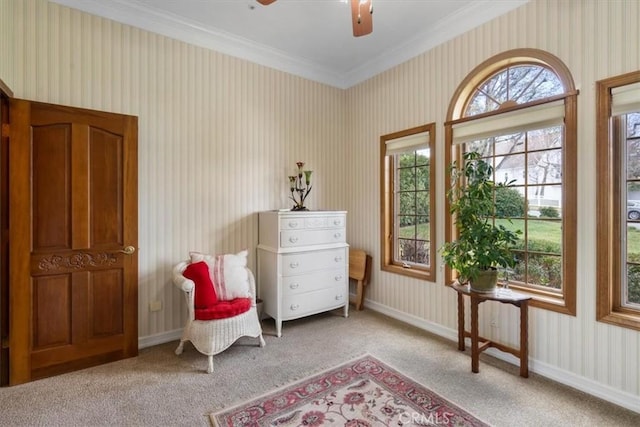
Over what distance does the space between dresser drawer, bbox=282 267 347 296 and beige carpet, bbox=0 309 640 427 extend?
1.62ft

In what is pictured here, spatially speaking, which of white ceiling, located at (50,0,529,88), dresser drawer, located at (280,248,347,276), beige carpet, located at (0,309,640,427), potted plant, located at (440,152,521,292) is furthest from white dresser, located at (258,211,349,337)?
white ceiling, located at (50,0,529,88)

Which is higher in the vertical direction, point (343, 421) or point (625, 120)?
point (625, 120)

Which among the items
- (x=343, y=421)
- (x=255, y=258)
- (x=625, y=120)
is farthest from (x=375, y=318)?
(x=625, y=120)

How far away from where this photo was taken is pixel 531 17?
96.5 inches

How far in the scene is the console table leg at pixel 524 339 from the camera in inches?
90.5

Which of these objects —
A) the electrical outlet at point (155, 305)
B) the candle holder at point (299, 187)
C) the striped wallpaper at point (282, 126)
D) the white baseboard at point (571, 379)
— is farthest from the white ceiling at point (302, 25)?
the white baseboard at point (571, 379)

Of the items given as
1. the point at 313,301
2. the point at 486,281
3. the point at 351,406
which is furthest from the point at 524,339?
the point at 313,301

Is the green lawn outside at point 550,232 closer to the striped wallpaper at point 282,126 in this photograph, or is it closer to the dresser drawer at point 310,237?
the striped wallpaper at point 282,126

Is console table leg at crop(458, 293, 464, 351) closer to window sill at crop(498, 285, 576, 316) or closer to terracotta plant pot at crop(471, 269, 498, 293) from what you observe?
terracotta plant pot at crop(471, 269, 498, 293)

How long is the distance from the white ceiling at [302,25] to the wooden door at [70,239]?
1066 millimetres

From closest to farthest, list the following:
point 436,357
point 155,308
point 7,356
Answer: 1. point 7,356
2. point 436,357
3. point 155,308

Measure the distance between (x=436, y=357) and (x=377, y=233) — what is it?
1617mm

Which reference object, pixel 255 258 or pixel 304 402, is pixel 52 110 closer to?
pixel 255 258

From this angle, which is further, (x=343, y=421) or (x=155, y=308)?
(x=155, y=308)
